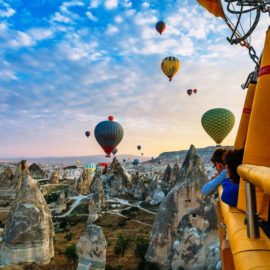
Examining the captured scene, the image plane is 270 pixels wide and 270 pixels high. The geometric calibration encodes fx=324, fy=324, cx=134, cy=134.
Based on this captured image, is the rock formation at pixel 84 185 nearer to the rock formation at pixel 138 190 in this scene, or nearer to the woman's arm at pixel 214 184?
the rock formation at pixel 138 190

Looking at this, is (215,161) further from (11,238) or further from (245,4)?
(11,238)

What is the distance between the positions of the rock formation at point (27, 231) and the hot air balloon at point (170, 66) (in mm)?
20947

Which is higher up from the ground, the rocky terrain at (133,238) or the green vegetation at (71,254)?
the rocky terrain at (133,238)

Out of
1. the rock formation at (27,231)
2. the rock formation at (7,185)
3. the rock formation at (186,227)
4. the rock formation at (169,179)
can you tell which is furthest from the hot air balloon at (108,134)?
the rock formation at (186,227)

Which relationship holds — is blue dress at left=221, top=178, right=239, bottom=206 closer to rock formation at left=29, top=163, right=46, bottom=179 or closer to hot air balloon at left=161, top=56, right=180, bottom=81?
hot air balloon at left=161, top=56, right=180, bottom=81

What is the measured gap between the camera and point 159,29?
34.8 m

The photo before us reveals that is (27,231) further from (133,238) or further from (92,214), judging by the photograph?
(92,214)

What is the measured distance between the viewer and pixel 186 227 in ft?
47.3

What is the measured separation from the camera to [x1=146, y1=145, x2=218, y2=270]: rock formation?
543 inches

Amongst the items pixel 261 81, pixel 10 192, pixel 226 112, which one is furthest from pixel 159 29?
pixel 261 81

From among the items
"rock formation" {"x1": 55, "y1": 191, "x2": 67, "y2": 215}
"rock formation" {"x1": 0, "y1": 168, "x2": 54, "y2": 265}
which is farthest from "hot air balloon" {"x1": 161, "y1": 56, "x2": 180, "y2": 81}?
"rock formation" {"x1": 0, "y1": 168, "x2": 54, "y2": 265}

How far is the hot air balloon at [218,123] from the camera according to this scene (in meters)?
29.2

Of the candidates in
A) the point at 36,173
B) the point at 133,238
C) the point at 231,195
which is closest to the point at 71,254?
the point at 133,238

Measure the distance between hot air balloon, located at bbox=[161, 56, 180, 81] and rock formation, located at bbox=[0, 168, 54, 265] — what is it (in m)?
20.9
